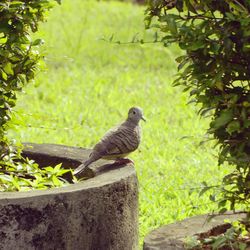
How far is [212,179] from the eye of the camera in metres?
7.01

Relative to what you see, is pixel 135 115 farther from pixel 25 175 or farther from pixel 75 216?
pixel 75 216

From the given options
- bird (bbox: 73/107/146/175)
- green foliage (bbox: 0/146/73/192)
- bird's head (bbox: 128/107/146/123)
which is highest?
bird's head (bbox: 128/107/146/123)

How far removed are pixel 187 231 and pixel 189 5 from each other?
110cm

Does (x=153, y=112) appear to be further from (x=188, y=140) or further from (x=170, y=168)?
(x=170, y=168)

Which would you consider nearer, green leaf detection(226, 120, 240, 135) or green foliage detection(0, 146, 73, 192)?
green leaf detection(226, 120, 240, 135)

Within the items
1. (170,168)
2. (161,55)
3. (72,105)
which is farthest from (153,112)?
(161,55)

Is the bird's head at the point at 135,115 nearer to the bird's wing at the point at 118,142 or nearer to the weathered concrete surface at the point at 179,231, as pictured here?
the bird's wing at the point at 118,142

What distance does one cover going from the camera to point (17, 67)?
185 inches

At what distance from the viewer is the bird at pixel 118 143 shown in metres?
4.85

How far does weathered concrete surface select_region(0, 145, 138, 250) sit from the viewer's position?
13.0 ft

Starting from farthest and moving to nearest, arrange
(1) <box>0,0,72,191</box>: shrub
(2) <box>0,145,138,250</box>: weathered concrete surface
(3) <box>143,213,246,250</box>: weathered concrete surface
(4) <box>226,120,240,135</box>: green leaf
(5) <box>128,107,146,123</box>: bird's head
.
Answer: (5) <box>128,107,146,123</box>: bird's head < (1) <box>0,0,72,191</box>: shrub < (2) <box>0,145,138,250</box>: weathered concrete surface < (3) <box>143,213,246,250</box>: weathered concrete surface < (4) <box>226,120,240,135</box>: green leaf

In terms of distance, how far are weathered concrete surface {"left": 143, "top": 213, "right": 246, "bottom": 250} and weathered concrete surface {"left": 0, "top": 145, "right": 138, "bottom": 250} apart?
34 cm

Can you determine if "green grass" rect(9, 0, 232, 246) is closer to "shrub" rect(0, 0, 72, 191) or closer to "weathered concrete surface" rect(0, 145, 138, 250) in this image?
"shrub" rect(0, 0, 72, 191)

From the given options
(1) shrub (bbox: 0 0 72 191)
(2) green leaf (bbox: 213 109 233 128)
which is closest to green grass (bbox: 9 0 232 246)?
(1) shrub (bbox: 0 0 72 191)
